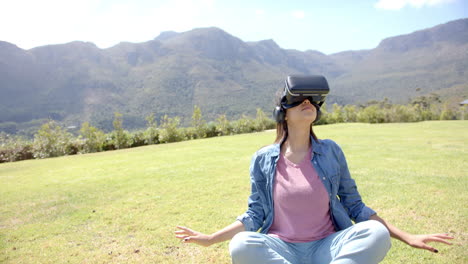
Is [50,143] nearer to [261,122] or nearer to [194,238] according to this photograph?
[261,122]

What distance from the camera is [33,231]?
5293mm

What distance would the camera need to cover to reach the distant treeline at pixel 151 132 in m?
19.0

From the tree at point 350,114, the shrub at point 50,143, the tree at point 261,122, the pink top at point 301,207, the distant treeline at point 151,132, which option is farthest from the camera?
the tree at point 350,114

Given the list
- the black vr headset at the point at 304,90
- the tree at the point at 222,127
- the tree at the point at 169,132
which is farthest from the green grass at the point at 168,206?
the tree at the point at 222,127

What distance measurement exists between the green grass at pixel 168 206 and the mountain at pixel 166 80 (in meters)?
61.8

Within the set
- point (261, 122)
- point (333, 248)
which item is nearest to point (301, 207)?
point (333, 248)

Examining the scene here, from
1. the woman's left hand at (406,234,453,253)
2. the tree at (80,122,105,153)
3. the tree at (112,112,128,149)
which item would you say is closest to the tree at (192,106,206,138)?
the tree at (112,112,128,149)

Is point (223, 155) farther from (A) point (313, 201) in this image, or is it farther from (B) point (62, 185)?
(A) point (313, 201)

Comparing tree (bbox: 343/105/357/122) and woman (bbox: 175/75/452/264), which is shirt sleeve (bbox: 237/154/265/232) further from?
tree (bbox: 343/105/357/122)

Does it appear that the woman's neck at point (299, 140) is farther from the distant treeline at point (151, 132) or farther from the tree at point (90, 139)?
the tree at point (90, 139)

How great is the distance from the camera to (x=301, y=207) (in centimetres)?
252

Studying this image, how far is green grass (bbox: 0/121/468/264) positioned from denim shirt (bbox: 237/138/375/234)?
4.96 ft

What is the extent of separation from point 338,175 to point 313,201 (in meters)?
0.33

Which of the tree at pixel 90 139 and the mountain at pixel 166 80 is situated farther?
the mountain at pixel 166 80
